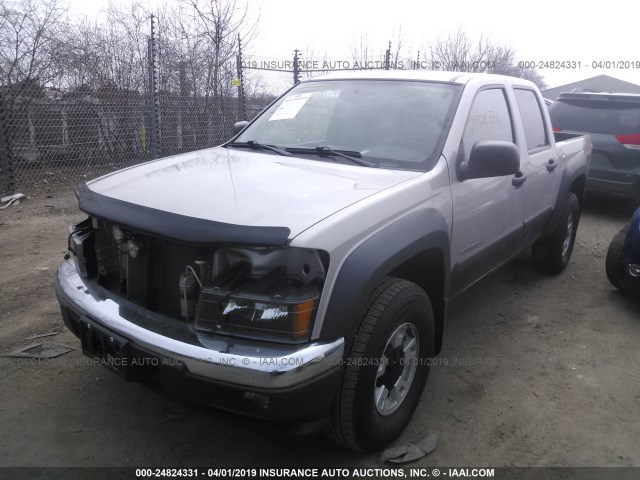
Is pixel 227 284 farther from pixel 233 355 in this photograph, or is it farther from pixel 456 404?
pixel 456 404

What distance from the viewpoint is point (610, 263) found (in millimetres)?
4520

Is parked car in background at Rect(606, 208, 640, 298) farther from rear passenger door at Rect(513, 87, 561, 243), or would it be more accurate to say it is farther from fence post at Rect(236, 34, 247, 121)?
fence post at Rect(236, 34, 247, 121)

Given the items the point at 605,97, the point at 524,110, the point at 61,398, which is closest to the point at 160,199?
the point at 61,398

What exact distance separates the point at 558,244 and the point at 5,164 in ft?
23.3

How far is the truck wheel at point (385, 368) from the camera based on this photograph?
223 centimetres

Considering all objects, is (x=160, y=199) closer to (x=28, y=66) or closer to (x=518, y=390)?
(x=518, y=390)

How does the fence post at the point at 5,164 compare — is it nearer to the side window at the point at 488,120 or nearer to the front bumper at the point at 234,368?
the front bumper at the point at 234,368

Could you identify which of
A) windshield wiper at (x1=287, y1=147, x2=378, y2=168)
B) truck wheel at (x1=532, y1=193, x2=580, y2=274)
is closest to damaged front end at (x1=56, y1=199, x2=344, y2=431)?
windshield wiper at (x1=287, y1=147, x2=378, y2=168)

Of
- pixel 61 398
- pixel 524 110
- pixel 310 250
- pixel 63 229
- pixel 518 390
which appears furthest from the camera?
pixel 63 229

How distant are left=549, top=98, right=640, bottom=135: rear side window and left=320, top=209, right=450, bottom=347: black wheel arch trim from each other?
593 centimetres

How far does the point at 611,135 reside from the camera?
7258 millimetres

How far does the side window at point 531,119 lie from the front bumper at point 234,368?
288 cm

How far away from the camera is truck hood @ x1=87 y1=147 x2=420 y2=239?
2174 mm

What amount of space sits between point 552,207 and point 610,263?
685 mm
